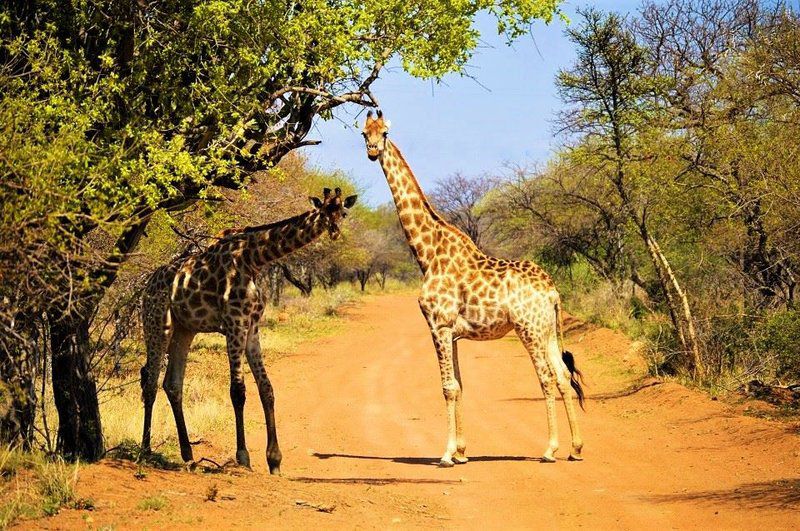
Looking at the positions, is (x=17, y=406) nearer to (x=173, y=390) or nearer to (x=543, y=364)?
(x=173, y=390)

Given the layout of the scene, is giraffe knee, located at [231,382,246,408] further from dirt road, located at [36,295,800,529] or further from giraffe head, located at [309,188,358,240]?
giraffe head, located at [309,188,358,240]

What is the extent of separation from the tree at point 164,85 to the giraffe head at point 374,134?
1074mm

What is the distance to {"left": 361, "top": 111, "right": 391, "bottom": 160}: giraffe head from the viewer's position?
13.1 meters

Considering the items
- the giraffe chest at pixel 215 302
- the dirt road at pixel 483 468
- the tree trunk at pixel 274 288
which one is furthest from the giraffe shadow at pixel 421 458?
the tree trunk at pixel 274 288

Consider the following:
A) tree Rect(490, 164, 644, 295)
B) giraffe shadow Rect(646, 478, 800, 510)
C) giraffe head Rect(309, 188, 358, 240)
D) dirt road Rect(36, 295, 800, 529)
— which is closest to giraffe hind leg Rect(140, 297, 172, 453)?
dirt road Rect(36, 295, 800, 529)

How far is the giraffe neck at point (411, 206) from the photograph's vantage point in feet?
44.2

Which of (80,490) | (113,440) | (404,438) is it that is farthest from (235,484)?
(404,438)

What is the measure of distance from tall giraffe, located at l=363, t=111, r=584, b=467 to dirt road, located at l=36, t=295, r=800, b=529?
921 millimetres

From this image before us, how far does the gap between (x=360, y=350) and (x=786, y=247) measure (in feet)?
43.8

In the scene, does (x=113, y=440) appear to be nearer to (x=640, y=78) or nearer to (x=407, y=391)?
(x=407, y=391)

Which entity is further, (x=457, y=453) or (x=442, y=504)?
(x=457, y=453)

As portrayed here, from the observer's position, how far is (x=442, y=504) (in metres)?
10.4

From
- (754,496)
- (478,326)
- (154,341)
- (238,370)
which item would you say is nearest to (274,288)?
(478,326)

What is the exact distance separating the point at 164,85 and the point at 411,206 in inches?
161
